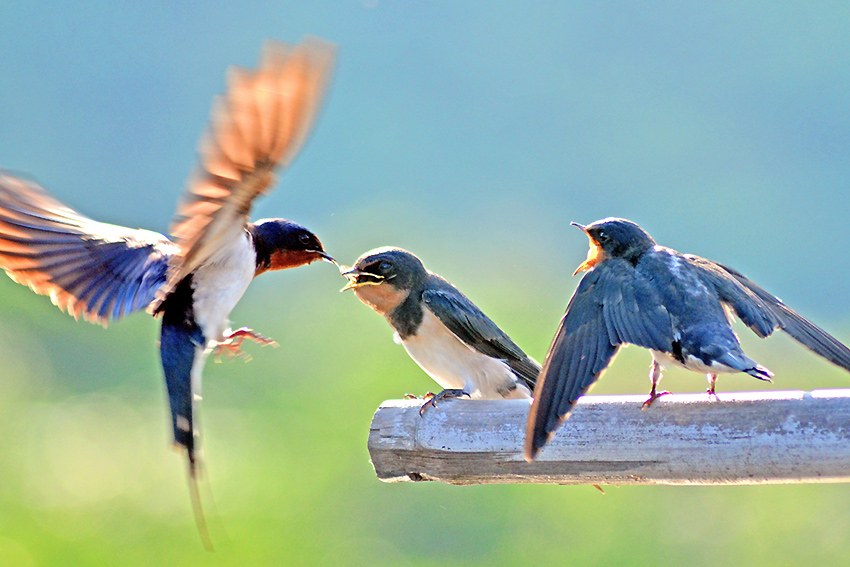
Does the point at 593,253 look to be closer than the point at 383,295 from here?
Yes

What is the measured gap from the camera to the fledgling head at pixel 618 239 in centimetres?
213

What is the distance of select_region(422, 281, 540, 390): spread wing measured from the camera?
2.37 metres

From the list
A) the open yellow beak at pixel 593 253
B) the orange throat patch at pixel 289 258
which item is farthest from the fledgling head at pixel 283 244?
the open yellow beak at pixel 593 253

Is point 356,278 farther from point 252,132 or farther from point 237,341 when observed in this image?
point 252,132

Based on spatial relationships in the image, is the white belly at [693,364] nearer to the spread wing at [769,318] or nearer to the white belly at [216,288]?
the spread wing at [769,318]

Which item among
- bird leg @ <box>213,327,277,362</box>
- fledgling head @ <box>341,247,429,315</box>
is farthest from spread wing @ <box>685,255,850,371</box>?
bird leg @ <box>213,327,277,362</box>

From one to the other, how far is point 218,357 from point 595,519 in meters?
4.32

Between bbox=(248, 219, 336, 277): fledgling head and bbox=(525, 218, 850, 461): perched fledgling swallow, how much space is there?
85 cm

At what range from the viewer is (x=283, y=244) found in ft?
8.00

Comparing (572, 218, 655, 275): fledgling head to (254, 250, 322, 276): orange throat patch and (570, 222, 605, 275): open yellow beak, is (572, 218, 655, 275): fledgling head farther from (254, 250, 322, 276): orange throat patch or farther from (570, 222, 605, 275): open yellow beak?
(254, 250, 322, 276): orange throat patch

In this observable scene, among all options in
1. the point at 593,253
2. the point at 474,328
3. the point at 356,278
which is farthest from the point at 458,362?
the point at 593,253

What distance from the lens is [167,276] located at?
220cm

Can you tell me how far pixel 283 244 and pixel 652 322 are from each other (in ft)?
3.61

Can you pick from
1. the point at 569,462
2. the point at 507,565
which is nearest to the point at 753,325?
the point at 569,462
